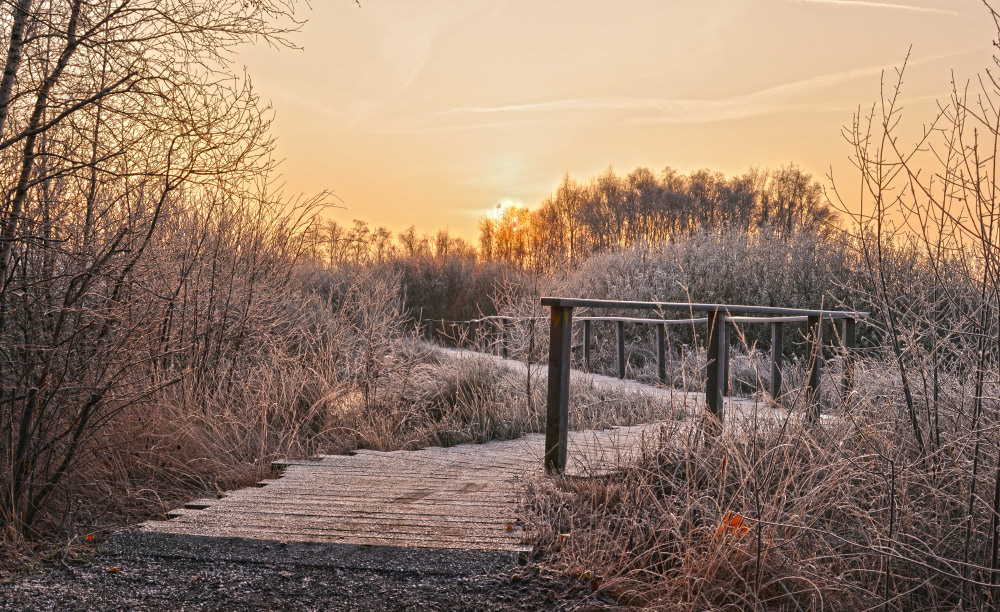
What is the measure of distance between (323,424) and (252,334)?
1.33m

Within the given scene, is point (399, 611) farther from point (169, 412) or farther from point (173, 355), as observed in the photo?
point (173, 355)

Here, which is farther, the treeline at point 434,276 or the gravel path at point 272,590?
the treeline at point 434,276

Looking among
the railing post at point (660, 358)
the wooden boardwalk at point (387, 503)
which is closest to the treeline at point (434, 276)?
the railing post at point (660, 358)

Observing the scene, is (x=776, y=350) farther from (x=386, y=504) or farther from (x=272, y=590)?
(x=272, y=590)

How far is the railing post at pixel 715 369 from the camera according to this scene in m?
4.87

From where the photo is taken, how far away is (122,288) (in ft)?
17.2

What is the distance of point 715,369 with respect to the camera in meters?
4.93

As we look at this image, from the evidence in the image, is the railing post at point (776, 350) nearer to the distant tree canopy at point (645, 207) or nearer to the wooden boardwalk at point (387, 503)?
the wooden boardwalk at point (387, 503)

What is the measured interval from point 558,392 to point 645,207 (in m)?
37.1

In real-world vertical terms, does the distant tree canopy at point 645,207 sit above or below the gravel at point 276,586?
above

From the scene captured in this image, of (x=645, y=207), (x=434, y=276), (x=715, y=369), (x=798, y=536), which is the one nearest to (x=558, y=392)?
(x=715, y=369)

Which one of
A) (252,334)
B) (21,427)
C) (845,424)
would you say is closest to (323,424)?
(252,334)

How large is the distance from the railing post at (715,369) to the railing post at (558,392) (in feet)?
3.01

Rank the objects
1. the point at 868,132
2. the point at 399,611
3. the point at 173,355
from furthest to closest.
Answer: the point at 173,355 → the point at 868,132 → the point at 399,611
